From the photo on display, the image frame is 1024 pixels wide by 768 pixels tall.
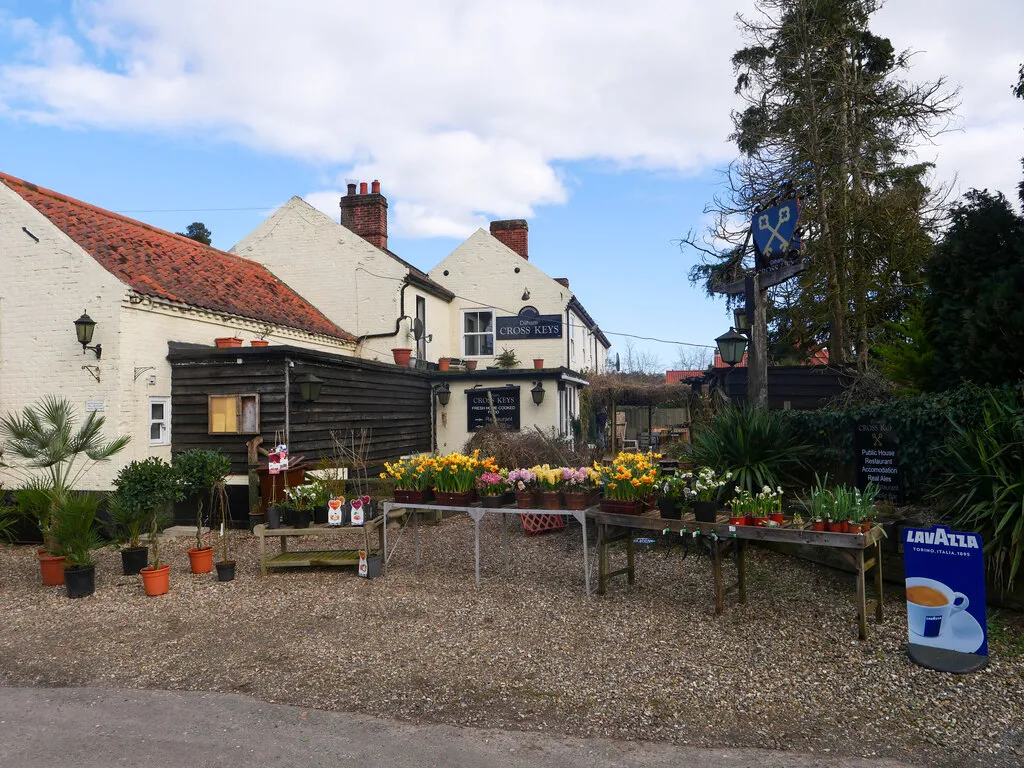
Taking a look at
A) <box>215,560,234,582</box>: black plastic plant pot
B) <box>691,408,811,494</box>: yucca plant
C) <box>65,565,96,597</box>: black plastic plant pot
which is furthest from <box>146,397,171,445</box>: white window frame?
<box>691,408,811,494</box>: yucca plant

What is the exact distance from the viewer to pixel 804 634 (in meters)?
5.86

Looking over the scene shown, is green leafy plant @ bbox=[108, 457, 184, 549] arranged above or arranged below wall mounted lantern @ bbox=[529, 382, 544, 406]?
below

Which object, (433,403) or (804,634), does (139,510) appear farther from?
(433,403)

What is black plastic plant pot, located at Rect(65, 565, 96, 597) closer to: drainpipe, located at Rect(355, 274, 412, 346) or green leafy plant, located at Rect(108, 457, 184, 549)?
green leafy plant, located at Rect(108, 457, 184, 549)

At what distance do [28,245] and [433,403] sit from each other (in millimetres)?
9416

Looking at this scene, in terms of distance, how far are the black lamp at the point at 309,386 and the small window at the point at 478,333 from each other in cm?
933

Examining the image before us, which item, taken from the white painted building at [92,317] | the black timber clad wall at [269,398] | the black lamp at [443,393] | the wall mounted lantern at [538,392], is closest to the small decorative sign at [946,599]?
the black timber clad wall at [269,398]

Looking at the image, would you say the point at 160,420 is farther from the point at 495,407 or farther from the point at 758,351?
the point at 758,351

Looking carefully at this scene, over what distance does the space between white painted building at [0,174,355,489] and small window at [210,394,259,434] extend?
0.22m

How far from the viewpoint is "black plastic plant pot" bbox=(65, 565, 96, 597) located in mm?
7754

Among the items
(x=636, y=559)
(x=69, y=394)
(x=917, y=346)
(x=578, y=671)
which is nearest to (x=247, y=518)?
(x=69, y=394)

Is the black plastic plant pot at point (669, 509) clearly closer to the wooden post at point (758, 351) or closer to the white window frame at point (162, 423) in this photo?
the wooden post at point (758, 351)

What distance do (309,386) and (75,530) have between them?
4.68 meters

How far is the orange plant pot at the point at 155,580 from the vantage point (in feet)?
25.4
